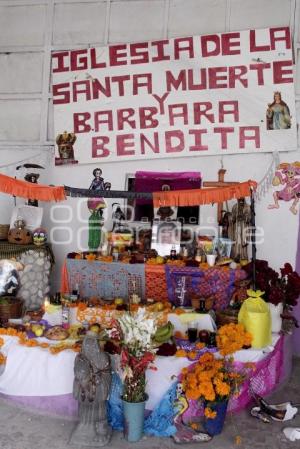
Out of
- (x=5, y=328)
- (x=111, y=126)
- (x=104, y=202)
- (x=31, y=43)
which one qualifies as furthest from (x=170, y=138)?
(x=5, y=328)

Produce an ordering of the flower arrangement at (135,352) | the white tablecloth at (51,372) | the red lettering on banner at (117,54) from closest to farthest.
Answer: the flower arrangement at (135,352), the white tablecloth at (51,372), the red lettering on banner at (117,54)

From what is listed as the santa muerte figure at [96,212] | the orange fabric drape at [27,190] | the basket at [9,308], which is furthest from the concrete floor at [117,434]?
the santa muerte figure at [96,212]

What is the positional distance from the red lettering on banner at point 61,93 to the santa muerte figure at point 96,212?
1.25m

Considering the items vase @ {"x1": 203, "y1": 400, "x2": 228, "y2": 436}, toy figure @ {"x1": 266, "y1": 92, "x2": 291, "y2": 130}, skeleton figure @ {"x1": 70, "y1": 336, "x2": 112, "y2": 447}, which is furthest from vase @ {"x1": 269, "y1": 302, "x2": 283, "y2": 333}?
toy figure @ {"x1": 266, "y1": 92, "x2": 291, "y2": 130}

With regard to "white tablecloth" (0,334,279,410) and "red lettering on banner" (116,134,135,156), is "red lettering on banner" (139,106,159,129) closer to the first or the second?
"red lettering on banner" (116,134,135,156)

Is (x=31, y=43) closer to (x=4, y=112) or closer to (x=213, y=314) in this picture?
(x=4, y=112)

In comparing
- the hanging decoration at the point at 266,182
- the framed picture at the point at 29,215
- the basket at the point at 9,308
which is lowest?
the basket at the point at 9,308

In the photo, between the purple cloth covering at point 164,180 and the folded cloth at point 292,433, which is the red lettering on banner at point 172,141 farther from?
the folded cloth at point 292,433

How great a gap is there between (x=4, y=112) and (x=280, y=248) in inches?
194

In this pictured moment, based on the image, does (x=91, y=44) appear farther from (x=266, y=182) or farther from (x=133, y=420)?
(x=133, y=420)

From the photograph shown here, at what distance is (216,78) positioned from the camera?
696 cm

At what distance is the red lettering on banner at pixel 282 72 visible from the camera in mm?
6715

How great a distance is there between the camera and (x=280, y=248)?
6887mm

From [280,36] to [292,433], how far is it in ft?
17.3
